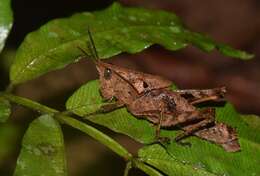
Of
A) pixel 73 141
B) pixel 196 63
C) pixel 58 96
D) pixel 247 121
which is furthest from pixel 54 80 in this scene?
pixel 247 121

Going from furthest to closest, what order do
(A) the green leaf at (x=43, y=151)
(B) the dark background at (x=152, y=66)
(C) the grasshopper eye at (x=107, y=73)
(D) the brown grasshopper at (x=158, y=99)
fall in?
(B) the dark background at (x=152, y=66)
(C) the grasshopper eye at (x=107, y=73)
(D) the brown grasshopper at (x=158, y=99)
(A) the green leaf at (x=43, y=151)

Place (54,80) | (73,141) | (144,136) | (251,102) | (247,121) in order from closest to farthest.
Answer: (144,136) < (247,121) < (73,141) < (54,80) < (251,102)

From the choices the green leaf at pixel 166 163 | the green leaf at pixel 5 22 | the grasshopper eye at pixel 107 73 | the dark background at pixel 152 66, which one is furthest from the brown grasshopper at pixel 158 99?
the dark background at pixel 152 66

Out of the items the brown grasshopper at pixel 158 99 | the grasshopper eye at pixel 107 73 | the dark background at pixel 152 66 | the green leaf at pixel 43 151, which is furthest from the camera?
the dark background at pixel 152 66

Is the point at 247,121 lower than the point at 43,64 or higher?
lower

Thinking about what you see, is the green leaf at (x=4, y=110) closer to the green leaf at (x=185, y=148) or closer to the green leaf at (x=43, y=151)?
the green leaf at (x=43, y=151)

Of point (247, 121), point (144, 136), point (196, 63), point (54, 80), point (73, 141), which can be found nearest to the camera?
point (144, 136)

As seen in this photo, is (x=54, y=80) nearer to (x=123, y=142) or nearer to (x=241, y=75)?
(x=123, y=142)

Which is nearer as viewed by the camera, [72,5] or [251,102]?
[72,5]
